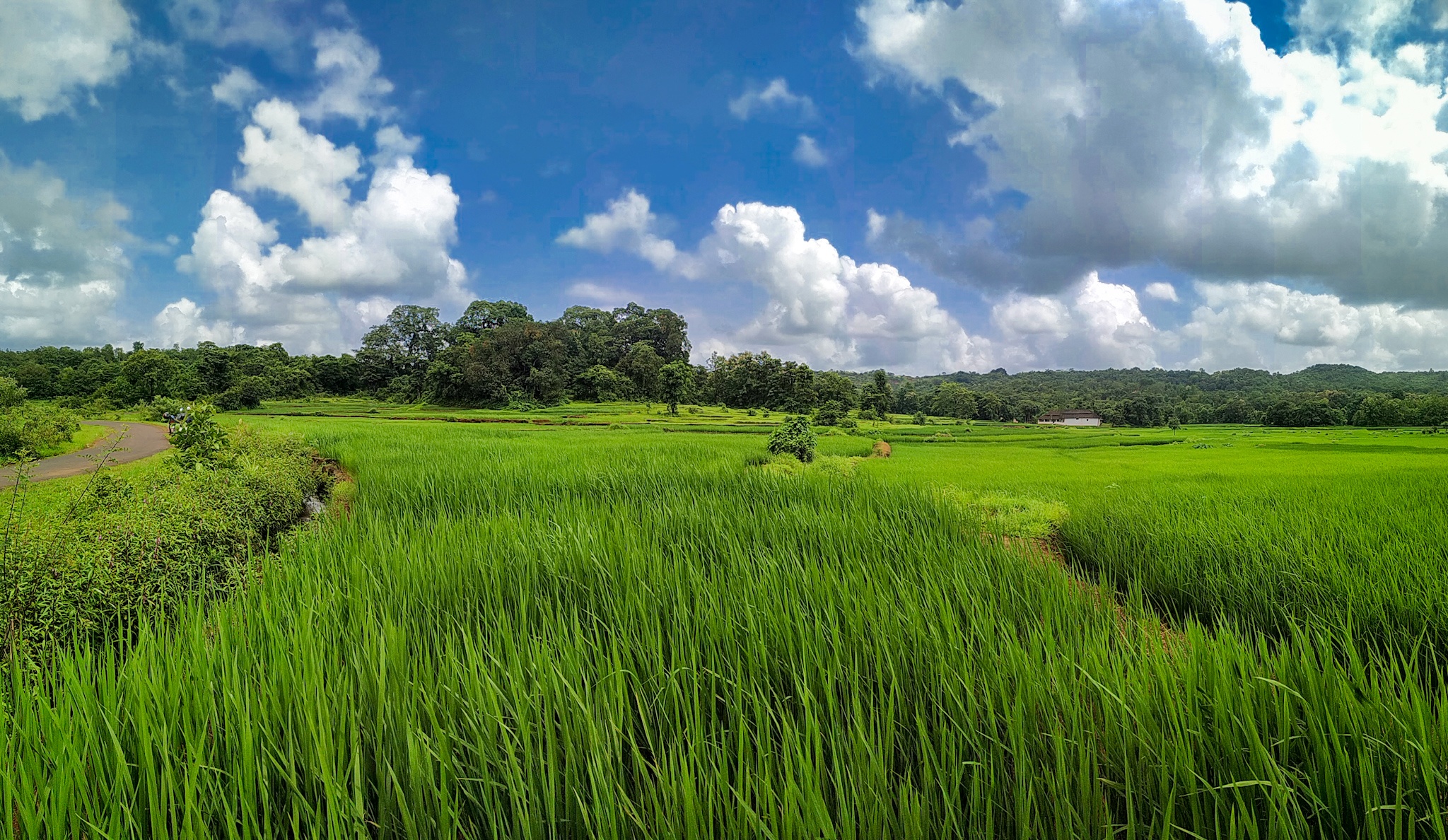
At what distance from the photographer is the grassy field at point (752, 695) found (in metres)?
1.44

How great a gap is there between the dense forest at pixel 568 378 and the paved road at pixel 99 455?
49.4ft

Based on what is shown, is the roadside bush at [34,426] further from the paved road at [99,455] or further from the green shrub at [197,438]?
the green shrub at [197,438]

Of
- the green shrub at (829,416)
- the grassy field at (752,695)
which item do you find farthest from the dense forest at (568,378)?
the grassy field at (752,695)

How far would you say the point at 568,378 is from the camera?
59.8 metres

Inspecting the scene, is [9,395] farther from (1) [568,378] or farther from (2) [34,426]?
(1) [568,378]

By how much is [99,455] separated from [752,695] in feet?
44.7

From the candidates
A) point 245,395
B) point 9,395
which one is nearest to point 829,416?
point 9,395

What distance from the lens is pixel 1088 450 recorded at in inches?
834

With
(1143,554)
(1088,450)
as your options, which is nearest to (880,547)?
(1143,554)

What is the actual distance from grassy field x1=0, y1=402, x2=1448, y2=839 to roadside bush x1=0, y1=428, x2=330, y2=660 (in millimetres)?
553

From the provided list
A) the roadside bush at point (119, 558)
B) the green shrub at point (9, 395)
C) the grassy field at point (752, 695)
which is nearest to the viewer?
the grassy field at point (752, 695)

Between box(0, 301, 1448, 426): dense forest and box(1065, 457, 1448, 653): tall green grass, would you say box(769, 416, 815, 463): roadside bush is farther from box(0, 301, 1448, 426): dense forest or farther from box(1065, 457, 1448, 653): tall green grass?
box(0, 301, 1448, 426): dense forest

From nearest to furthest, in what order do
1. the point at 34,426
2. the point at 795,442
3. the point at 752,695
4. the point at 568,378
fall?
1. the point at 752,695
2. the point at 34,426
3. the point at 795,442
4. the point at 568,378

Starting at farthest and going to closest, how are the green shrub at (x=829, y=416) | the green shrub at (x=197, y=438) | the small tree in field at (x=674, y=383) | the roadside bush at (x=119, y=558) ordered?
the small tree in field at (x=674, y=383)
the green shrub at (x=829, y=416)
the green shrub at (x=197, y=438)
the roadside bush at (x=119, y=558)
